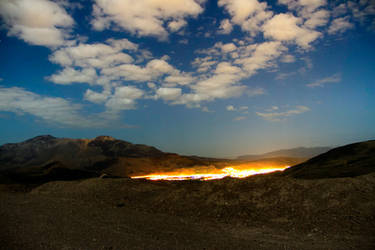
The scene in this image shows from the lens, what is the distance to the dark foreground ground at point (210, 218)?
464 inches

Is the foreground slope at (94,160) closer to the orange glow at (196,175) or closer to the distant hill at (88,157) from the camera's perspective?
the distant hill at (88,157)

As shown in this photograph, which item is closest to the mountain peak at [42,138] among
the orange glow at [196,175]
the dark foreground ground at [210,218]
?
the orange glow at [196,175]

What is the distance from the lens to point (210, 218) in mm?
17062

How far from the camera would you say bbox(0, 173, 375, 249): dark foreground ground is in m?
11.8

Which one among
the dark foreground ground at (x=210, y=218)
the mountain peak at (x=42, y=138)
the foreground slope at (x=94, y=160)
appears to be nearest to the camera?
→ the dark foreground ground at (x=210, y=218)

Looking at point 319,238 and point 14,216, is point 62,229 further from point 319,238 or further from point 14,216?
point 319,238

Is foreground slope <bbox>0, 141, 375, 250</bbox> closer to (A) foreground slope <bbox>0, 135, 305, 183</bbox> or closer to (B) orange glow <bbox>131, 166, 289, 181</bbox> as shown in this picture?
(A) foreground slope <bbox>0, 135, 305, 183</bbox>

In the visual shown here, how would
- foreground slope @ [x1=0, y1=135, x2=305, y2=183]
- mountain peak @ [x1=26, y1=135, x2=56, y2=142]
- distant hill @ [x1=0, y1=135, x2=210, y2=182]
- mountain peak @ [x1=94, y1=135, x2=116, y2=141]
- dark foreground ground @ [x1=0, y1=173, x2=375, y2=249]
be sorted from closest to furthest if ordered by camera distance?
dark foreground ground @ [x1=0, y1=173, x2=375, y2=249], foreground slope @ [x1=0, y1=135, x2=305, y2=183], distant hill @ [x1=0, y1=135, x2=210, y2=182], mountain peak @ [x1=94, y1=135, x2=116, y2=141], mountain peak @ [x1=26, y1=135, x2=56, y2=142]

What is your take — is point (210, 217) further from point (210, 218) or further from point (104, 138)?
point (104, 138)

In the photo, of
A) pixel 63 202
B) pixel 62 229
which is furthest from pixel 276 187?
pixel 63 202

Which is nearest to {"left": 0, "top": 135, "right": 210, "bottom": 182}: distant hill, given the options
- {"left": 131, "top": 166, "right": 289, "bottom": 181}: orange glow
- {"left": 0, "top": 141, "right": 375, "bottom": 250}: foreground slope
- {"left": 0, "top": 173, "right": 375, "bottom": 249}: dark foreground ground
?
{"left": 131, "top": 166, "right": 289, "bottom": 181}: orange glow

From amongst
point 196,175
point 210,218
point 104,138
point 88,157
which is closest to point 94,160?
point 88,157

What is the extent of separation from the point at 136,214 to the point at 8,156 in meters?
147

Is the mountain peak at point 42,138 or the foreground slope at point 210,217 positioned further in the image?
the mountain peak at point 42,138
